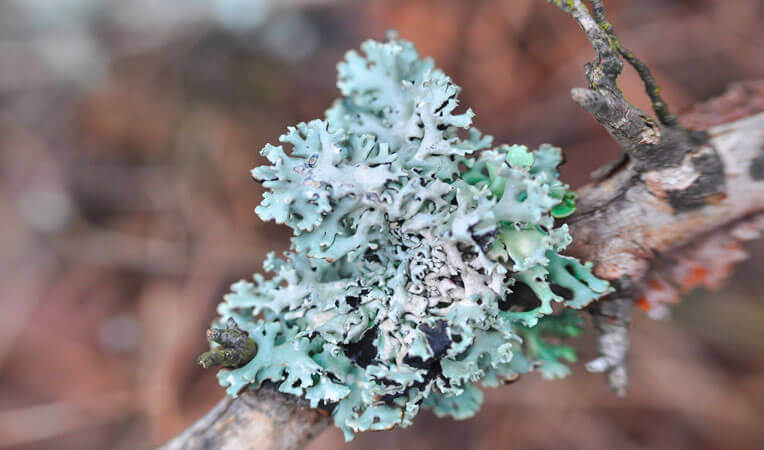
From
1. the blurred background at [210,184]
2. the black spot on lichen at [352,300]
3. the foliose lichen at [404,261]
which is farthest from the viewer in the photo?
the blurred background at [210,184]

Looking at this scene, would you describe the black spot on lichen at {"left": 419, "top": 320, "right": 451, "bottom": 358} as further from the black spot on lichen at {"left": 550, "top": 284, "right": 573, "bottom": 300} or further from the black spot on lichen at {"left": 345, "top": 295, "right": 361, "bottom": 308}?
the black spot on lichen at {"left": 550, "top": 284, "right": 573, "bottom": 300}

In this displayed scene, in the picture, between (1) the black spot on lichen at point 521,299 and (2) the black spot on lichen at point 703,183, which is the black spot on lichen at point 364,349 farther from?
(2) the black spot on lichen at point 703,183

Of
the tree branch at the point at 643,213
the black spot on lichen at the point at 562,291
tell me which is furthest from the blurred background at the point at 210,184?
the black spot on lichen at the point at 562,291

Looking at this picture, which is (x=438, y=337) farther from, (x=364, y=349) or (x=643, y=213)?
(x=643, y=213)

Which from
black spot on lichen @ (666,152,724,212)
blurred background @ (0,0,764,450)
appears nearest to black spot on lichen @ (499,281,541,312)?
black spot on lichen @ (666,152,724,212)

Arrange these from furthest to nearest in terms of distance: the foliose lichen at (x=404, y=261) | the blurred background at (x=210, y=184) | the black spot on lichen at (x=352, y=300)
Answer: the blurred background at (x=210, y=184), the black spot on lichen at (x=352, y=300), the foliose lichen at (x=404, y=261)

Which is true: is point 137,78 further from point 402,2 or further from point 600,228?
point 600,228
